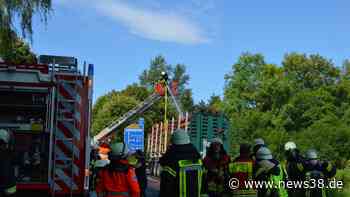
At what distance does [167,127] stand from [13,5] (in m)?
20.0

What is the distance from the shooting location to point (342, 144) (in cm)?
4641

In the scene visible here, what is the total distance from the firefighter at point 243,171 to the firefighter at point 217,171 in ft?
0.63

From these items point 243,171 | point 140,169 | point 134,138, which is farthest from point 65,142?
point 134,138

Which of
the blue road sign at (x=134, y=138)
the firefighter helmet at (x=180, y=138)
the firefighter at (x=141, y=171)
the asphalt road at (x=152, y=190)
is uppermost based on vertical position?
the blue road sign at (x=134, y=138)

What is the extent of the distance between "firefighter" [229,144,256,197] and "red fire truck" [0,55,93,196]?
300cm

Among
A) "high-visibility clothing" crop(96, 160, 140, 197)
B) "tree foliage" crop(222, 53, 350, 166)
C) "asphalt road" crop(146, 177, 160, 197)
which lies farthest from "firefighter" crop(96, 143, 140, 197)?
"tree foliage" crop(222, 53, 350, 166)

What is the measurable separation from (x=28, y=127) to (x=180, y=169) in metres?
4.48

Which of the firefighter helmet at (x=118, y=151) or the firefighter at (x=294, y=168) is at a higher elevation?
the firefighter helmet at (x=118, y=151)

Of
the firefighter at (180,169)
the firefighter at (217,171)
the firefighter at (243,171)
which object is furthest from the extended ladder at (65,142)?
the firefighter at (180,169)

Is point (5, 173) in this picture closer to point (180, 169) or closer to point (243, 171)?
point (180, 169)

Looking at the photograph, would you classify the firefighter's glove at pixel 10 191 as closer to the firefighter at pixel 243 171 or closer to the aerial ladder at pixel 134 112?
the firefighter at pixel 243 171

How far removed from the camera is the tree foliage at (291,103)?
4825cm

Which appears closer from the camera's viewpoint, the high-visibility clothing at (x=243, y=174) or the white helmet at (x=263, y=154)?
the high-visibility clothing at (x=243, y=174)

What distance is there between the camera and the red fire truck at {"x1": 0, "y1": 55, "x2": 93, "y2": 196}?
31.6 ft
